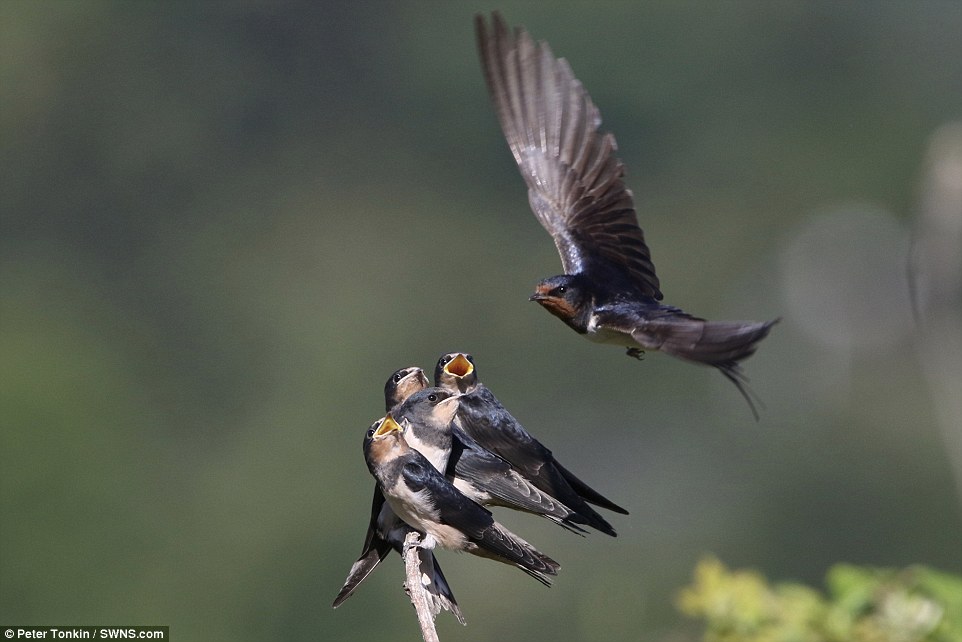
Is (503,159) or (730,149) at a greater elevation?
(730,149)

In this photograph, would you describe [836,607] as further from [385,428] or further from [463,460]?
[385,428]

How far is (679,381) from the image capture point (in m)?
65.6

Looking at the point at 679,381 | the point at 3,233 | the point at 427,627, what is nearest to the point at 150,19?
the point at 3,233

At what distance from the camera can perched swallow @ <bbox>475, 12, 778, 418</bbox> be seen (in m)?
5.44

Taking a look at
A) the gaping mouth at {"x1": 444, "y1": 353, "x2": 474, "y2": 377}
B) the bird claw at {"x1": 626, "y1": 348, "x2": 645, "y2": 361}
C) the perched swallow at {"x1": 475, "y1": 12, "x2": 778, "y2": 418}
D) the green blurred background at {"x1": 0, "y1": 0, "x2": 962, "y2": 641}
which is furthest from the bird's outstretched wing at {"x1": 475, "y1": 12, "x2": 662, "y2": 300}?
the green blurred background at {"x1": 0, "y1": 0, "x2": 962, "y2": 641}

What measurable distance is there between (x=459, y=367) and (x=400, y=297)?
2854 inches

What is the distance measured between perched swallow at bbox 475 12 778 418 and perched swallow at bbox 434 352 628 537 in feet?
1.17

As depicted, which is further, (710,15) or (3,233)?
(710,15)

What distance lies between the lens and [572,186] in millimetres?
6250

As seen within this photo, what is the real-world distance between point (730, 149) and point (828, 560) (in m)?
60.6

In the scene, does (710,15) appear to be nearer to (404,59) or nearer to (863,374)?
(404,59)

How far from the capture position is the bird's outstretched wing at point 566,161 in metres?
5.89

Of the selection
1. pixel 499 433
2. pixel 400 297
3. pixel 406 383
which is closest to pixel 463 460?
pixel 499 433

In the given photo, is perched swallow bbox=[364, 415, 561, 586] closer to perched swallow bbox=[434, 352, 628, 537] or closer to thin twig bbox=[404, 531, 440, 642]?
thin twig bbox=[404, 531, 440, 642]
